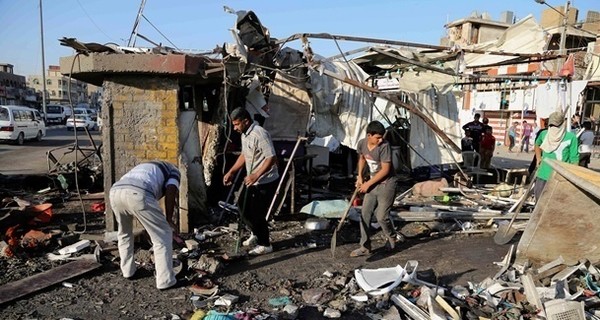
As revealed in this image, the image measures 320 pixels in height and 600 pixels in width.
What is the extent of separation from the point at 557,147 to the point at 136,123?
5.65 metres

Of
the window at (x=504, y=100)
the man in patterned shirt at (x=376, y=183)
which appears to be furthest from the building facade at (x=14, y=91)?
the man in patterned shirt at (x=376, y=183)

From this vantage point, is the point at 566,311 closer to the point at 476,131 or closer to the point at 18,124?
the point at 476,131

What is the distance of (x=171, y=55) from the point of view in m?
5.20

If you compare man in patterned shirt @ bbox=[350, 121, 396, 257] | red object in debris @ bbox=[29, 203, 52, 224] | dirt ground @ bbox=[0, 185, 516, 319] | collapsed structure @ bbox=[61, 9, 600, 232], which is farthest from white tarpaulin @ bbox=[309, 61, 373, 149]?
red object in debris @ bbox=[29, 203, 52, 224]

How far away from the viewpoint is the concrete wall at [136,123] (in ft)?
17.7

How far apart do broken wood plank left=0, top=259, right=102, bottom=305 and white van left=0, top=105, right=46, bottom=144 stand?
17178 millimetres

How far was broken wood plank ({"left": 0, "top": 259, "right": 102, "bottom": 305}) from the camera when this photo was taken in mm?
3789

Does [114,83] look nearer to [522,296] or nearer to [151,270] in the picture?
[151,270]

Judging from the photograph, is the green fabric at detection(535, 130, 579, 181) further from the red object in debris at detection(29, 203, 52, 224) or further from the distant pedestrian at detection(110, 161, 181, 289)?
the red object in debris at detection(29, 203, 52, 224)

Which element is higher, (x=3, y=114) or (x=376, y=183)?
(x=3, y=114)

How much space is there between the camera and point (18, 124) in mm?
18703

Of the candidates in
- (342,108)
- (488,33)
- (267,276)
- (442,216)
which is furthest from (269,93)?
(488,33)

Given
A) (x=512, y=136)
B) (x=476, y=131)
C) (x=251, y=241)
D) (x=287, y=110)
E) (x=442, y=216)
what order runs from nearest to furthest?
(x=251, y=241) < (x=442, y=216) < (x=287, y=110) < (x=476, y=131) < (x=512, y=136)

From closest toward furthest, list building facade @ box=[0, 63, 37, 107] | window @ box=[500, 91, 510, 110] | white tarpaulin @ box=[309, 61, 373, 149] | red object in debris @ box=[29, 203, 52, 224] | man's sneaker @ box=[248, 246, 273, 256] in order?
man's sneaker @ box=[248, 246, 273, 256] → red object in debris @ box=[29, 203, 52, 224] → white tarpaulin @ box=[309, 61, 373, 149] → window @ box=[500, 91, 510, 110] → building facade @ box=[0, 63, 37, 107]
